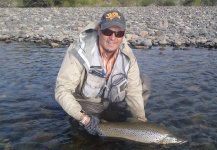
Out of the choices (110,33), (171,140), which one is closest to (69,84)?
(110,33)

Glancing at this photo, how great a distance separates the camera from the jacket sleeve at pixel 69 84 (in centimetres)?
409

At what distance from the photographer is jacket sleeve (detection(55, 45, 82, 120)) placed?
409 cm

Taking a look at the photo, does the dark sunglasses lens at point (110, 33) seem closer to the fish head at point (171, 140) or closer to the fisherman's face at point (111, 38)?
the fisherman's face at point (111, 38)

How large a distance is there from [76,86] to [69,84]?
24 centimetres

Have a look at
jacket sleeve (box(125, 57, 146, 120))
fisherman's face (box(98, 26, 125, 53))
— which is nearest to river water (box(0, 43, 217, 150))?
jacket sleeve (box(125, 57, 146, 120))

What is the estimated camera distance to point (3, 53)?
9883mm

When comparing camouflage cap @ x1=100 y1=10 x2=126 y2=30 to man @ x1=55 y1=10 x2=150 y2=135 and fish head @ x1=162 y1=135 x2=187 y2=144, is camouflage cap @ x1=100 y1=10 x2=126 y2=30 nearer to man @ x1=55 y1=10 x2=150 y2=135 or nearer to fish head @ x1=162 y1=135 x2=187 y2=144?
man @ x1=55 y1=10 x2=150 y2=135

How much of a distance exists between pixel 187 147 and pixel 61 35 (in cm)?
956

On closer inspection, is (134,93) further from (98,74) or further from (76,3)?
(76,3)

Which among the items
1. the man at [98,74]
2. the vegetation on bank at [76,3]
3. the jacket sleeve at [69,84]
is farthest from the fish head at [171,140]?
the vegetation on bank at [76,3]

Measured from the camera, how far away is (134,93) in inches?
185

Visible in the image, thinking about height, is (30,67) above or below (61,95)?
below

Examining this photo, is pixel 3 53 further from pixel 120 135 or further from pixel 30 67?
pixel 120 135

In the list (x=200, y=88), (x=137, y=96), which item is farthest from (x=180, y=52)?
(x=137, y=96)
